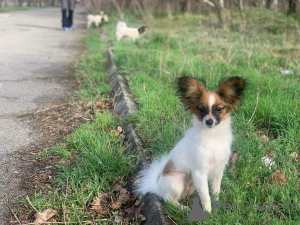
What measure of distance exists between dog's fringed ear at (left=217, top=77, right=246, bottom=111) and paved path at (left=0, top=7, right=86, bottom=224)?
1974 millimetres

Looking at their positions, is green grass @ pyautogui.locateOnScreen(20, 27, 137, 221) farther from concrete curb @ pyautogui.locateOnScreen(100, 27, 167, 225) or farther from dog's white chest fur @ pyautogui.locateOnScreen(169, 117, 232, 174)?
dog's white chest fur @ pyautogui.locateOnScreen(169, 117, 232, 174)

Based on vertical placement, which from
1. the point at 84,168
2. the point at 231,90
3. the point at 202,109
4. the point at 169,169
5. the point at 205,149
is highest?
the point at 231,90

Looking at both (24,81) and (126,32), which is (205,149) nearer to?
(24,81)

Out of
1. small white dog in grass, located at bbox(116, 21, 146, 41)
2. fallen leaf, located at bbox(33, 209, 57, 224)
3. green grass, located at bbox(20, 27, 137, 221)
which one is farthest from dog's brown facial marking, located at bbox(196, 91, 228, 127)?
small white dog in grass, located at bbox(116, 21, 146, 41)

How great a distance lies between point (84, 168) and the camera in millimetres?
3113

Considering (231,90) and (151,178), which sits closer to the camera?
(231,90)

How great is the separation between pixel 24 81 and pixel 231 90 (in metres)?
4.98

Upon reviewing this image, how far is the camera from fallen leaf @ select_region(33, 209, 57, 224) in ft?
8.18

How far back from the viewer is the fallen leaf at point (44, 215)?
2.49 metres

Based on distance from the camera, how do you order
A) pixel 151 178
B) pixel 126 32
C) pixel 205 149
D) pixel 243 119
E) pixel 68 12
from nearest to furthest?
pixel 205 149 → pixel 151 178 → pixel 243 119 → pixel 126 32 → pixel 68 12

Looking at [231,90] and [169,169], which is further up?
[231,90]

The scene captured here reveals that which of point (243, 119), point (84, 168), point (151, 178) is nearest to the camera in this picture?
point (151, 178)

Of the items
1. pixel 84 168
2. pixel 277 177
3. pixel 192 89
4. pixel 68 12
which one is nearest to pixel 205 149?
pixel 192 89

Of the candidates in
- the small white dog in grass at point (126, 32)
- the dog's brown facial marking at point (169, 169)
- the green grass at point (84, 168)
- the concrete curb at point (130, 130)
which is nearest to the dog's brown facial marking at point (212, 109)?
the dog's brown facial marking at point (169, 169)
